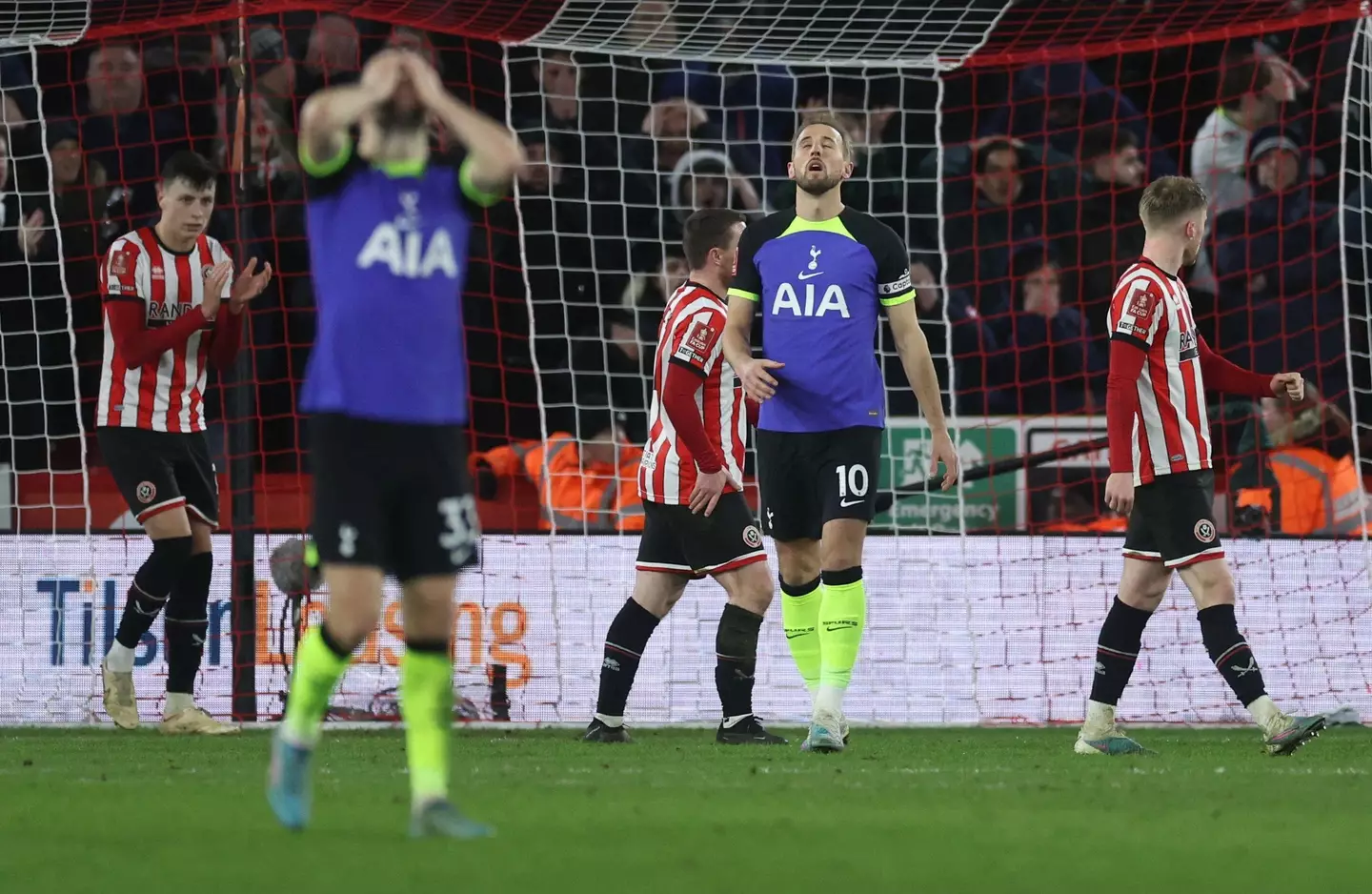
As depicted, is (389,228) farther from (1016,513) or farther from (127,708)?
(1016,513)

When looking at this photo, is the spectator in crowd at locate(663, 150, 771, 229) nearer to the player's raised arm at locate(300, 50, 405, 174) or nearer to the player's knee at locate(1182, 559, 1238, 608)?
the player's knee at locate(1182, 559, 1238, 608)

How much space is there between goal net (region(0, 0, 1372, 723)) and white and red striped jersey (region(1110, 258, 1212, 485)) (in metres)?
2.55

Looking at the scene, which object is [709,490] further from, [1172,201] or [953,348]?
[953,348]

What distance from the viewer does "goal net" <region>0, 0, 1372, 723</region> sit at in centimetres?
916

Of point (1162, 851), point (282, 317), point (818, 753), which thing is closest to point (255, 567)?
point (282, 317)

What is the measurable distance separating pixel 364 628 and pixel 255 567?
4847 millimetres

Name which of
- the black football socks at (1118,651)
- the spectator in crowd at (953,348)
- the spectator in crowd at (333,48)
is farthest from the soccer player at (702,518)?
the spectator in crowd at (953,348)

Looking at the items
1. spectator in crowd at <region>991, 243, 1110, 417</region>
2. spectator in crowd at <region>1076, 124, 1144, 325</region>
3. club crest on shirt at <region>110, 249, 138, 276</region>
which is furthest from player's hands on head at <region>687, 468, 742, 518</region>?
spectator in crowd at <region>1076, 124, 1144, 325</region>

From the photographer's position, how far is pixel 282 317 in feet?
36.0

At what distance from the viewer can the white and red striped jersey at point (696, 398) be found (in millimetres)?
7406

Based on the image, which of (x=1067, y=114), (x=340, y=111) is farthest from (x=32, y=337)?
(x=340, y=111)

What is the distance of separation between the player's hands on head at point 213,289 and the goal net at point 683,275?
46.9 inches

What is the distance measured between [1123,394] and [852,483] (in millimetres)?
943

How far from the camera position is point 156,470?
7984 mm
